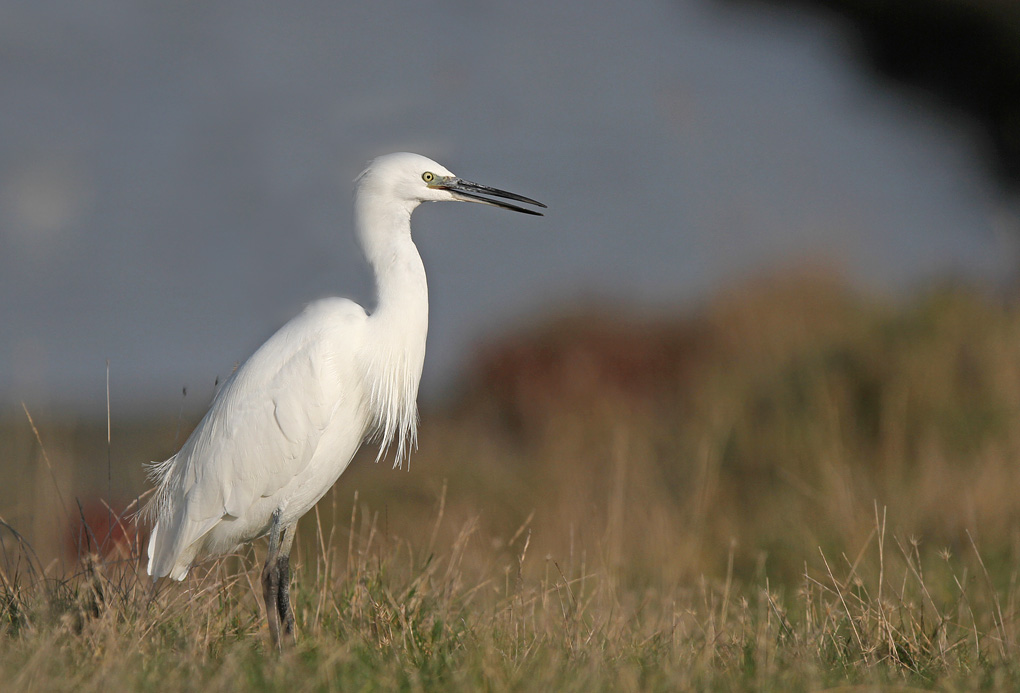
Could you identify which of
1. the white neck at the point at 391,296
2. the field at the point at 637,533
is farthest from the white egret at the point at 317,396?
the field at the point at 637,533

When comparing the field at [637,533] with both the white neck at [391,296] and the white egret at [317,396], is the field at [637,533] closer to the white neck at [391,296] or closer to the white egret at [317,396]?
the white egret at [317,396]

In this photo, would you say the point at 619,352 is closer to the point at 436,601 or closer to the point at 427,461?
the point at 427,461

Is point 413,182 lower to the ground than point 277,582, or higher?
higher

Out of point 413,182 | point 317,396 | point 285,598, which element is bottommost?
point 285,598

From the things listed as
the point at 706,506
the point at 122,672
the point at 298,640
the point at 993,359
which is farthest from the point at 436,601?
the point at 993,359

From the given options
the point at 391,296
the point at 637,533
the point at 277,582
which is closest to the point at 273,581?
the point at 277,582

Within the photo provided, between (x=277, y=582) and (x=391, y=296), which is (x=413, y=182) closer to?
(x=391, y=296)

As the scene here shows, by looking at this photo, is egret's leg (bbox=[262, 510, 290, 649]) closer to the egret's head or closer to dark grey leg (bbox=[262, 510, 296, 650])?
dark grey leg (bbox=[262, 510, 296, 650])

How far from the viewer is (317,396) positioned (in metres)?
4.00

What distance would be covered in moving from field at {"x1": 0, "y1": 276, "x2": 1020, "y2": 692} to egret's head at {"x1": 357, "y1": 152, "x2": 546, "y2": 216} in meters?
1.33

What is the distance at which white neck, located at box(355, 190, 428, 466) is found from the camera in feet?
13.1

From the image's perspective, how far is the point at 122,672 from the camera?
2615 mm

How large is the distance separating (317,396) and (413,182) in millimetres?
968

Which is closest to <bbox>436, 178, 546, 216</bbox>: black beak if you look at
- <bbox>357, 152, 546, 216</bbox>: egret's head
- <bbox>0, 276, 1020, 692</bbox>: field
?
<bbox>357, 152, 546, 216</bbox>: egret's head
